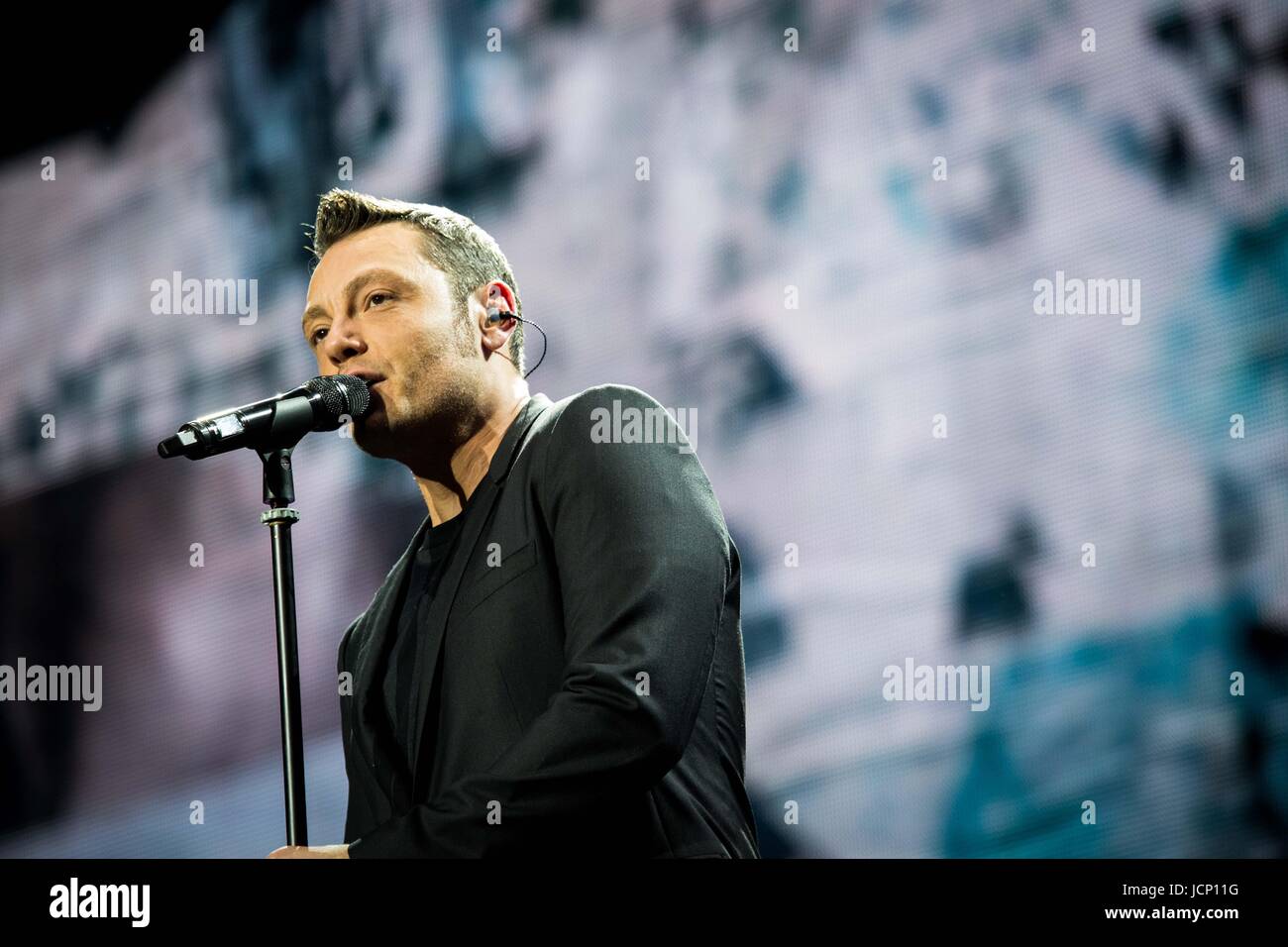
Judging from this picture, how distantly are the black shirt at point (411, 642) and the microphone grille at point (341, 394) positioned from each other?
0.90ft

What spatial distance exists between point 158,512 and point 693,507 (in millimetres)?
1766

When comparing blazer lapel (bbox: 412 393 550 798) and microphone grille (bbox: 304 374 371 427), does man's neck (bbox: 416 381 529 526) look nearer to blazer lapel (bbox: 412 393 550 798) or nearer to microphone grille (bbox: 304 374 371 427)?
blazer lapel (bbox: 412 393 550 798)

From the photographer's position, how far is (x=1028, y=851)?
2979 millimetres

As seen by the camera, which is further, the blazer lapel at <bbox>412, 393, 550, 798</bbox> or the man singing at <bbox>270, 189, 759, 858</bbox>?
the blazer lapel at <bbox>412, 393, 550, 798</bbox>

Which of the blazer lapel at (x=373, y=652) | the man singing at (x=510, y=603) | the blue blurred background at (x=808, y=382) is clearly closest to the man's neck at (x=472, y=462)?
the man singing at (x=510, y=603)

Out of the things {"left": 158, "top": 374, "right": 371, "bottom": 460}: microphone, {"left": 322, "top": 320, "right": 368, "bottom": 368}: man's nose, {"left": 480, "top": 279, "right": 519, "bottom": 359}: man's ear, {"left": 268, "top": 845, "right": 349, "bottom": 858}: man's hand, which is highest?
{"left": 480, "top": 279, "right": 519, "bottom": 359}: man's ear

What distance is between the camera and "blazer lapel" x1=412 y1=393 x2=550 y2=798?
81.3 inches

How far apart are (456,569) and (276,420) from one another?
16.2 inches

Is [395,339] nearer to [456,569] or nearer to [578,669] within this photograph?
[456,569]

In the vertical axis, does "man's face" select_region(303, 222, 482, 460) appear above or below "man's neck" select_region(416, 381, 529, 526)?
above

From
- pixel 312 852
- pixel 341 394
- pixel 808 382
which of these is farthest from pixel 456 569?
pixel 808 382

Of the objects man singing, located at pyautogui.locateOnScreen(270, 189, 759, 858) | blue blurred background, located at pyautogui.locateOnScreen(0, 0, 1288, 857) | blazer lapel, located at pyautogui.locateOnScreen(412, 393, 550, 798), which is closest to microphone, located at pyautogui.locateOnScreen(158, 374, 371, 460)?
man singing, located at pyautogui.locateOnScreen(270, 189, 759, 858)

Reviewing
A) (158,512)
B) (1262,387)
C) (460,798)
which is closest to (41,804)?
(158,512)

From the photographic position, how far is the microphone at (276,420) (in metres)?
1.83
